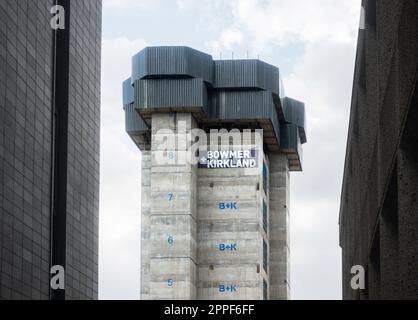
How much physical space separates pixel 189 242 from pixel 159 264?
5890 millimetres

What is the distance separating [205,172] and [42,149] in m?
68.3

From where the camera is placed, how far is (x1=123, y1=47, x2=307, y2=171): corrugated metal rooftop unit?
18700cm

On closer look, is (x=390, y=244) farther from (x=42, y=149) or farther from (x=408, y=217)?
(x=42, y=149)

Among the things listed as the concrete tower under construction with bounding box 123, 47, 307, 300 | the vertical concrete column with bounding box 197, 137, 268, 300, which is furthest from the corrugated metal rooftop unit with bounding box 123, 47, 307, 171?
the vertical concrete column with bounding box 197, 137, 268, 300

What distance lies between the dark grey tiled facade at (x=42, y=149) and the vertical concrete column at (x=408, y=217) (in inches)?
3128

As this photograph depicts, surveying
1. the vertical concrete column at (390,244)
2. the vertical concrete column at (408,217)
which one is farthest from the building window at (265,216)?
the vertical concrete column at (408,217)

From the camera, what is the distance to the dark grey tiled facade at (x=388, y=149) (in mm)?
25297

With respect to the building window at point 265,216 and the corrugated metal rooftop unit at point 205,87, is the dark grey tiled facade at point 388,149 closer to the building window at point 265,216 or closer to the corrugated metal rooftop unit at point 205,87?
the corrugated metal rooftop unit at point 205,87

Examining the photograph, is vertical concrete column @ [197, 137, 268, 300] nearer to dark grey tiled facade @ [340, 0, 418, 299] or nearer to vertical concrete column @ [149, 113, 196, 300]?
vertical concrete column @ [149, 113, 196, 300]

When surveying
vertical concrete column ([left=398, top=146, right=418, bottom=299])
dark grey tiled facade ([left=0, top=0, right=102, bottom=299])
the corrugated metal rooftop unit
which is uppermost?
the corrugated metal rooftop unit

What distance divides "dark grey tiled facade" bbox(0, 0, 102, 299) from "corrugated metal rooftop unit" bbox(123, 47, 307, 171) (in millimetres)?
35616

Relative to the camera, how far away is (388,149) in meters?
31.0

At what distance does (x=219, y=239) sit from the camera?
184 meters
